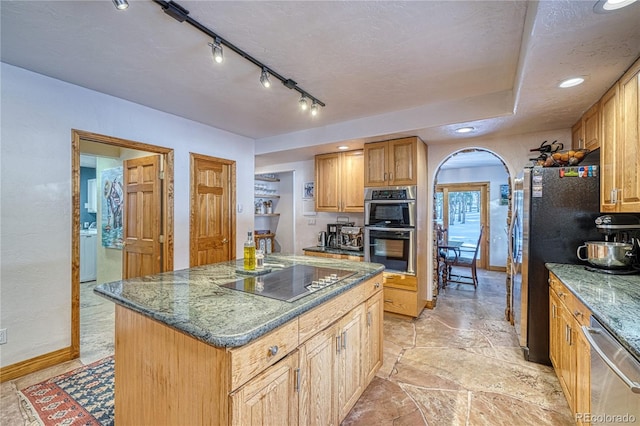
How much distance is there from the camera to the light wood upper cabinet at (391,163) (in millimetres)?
3381

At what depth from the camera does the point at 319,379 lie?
1505 millimetres

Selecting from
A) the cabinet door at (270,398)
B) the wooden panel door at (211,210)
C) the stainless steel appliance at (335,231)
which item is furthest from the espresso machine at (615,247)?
the wooden panel door at (211,210)

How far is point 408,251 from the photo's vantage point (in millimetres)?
3428

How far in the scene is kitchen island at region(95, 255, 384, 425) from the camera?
106 cm

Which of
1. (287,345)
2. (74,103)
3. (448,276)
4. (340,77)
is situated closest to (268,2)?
(340,77)

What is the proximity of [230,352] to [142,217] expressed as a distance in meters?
3.21

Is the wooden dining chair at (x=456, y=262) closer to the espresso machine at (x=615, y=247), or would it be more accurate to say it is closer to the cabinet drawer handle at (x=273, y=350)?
the espresso machine at (x=615, y=247)

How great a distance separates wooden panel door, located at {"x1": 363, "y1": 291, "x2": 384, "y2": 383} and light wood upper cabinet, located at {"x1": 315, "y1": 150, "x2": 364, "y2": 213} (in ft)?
6.45

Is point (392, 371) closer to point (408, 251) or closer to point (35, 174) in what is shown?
point (408, 251)

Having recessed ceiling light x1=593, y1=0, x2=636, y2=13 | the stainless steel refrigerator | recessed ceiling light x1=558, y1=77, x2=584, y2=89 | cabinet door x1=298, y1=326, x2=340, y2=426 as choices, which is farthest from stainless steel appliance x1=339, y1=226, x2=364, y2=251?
recessed ceiling light x1=593, y1=0, x2=636, y2=13

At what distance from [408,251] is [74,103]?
12.1 feet

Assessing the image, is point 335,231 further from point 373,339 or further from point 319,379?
point 319,379

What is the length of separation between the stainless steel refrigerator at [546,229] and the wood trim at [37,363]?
407cm

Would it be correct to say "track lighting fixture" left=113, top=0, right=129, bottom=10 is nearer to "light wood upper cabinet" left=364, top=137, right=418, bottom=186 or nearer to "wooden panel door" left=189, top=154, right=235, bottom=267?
"wooden panel door" left=189, top=154, right=235, bottom=267
